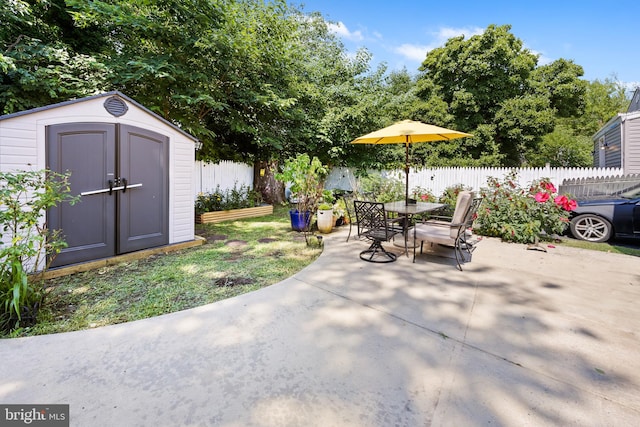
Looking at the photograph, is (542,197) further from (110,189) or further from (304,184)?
(110,189)

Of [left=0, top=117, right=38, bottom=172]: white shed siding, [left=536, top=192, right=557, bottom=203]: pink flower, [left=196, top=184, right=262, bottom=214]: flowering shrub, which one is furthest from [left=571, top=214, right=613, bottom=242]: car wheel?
[left=0, top=117, right=38, bottom=172]: white shed siding

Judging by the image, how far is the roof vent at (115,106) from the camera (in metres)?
4.13

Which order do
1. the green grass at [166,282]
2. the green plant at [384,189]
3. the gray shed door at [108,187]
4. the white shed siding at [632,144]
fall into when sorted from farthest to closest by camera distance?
the white shed siding at [632,144]
the green plant at [384,189]
the gray shed door at [108,187]
the green grass at [166,282]

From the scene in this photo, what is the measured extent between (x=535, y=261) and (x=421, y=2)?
10.5 m

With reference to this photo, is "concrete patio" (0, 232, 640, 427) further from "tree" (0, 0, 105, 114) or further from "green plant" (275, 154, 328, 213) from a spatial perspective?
Answer: "tree" (0, 0, 105, 114)

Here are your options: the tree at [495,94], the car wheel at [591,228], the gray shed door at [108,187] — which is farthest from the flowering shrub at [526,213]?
the tree at [495,94]

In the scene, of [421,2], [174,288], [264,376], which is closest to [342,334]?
[264,376]

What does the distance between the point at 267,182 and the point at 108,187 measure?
24.9 ft

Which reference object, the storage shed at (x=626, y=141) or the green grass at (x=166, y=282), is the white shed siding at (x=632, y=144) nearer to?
the storage shed at (x=626, y=141)

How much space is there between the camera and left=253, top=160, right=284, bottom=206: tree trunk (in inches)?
447

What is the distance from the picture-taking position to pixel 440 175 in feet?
31.2

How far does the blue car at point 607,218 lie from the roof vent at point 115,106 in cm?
805

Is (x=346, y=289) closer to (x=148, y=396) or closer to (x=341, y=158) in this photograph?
(x=148, y=396)

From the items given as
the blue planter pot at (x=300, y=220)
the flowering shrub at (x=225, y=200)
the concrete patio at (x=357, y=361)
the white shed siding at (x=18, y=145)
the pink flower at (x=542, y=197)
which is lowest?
the concrete patio at (x=357, y=361)
